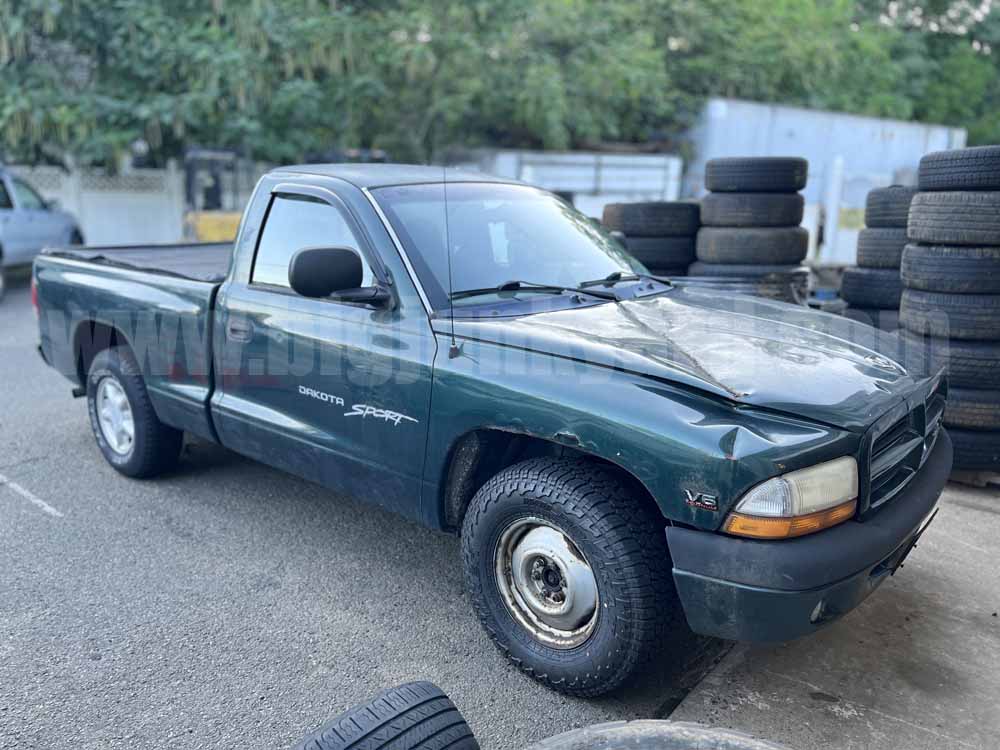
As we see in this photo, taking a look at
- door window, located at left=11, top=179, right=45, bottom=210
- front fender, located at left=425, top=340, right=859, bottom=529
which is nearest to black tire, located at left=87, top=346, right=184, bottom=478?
front fender, located at left=425, top=340, right=859, bottom=529

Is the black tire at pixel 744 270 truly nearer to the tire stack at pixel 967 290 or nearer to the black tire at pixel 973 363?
the tire stack at pixel 967 290

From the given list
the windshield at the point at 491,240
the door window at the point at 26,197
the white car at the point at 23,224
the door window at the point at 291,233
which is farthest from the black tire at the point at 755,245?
the door window at the point at 26,197

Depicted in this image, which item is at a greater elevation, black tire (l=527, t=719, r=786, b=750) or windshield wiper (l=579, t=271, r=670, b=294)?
windshield wiper (l=579, t=271, r=670, b=294)

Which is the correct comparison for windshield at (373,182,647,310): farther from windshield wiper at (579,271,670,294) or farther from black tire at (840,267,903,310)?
black tire at (840,267,903,310)

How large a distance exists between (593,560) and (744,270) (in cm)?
434

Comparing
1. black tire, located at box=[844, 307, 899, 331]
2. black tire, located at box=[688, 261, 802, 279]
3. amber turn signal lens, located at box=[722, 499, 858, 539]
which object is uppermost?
black tire, located at box=[688, 261, 802, 279]

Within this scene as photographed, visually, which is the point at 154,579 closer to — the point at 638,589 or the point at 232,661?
the point at 232,661

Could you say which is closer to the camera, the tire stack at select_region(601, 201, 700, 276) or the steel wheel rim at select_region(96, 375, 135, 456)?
the steel wheel rim at select_region(96, 375, 135, 456)

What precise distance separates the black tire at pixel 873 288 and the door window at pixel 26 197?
11961 millimetres

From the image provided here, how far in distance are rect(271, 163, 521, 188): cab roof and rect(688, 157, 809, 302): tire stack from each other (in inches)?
110

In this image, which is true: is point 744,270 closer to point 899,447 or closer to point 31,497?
point 899,447

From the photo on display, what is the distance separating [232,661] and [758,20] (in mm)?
21313

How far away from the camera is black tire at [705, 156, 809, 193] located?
22.1 feet

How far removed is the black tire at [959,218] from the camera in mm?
4949
